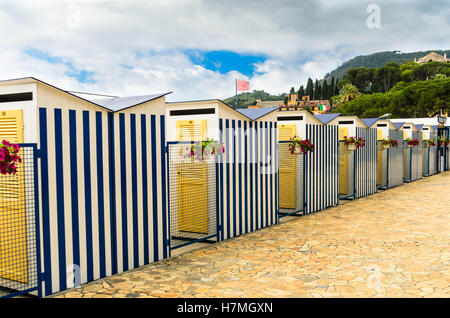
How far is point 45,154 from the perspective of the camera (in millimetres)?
5082

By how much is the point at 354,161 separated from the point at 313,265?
315 inches

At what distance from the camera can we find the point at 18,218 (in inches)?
207

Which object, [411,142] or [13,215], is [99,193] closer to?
[13,215]

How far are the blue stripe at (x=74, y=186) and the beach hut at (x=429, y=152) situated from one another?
2080 cm

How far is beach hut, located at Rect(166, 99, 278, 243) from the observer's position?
8.12 m

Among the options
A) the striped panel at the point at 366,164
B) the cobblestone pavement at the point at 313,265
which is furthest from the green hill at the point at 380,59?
the cobblestone pavement at the point at 313,265

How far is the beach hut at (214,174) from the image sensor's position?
8.12 meters

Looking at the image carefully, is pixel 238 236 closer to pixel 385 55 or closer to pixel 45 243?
pixel 45 243

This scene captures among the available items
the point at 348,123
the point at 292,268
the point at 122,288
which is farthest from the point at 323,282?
the point at 348,123

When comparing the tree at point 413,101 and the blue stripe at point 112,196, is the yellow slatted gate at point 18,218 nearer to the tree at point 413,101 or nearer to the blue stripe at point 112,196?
the blue stripe at point 112,196

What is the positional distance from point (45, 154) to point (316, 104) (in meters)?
106

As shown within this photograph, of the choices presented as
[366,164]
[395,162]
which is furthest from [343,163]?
[395,162]

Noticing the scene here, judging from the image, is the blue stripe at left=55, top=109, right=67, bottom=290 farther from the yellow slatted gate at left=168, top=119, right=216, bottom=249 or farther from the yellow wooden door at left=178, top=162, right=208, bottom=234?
the yellow wooden door at left=178, top=162, right=208, bottom=234

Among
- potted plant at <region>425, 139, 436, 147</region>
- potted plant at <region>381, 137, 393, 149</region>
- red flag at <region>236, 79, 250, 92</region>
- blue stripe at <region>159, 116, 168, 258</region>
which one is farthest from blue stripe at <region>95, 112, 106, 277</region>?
potted plant at <region>425, 139, 436, 147</region>
